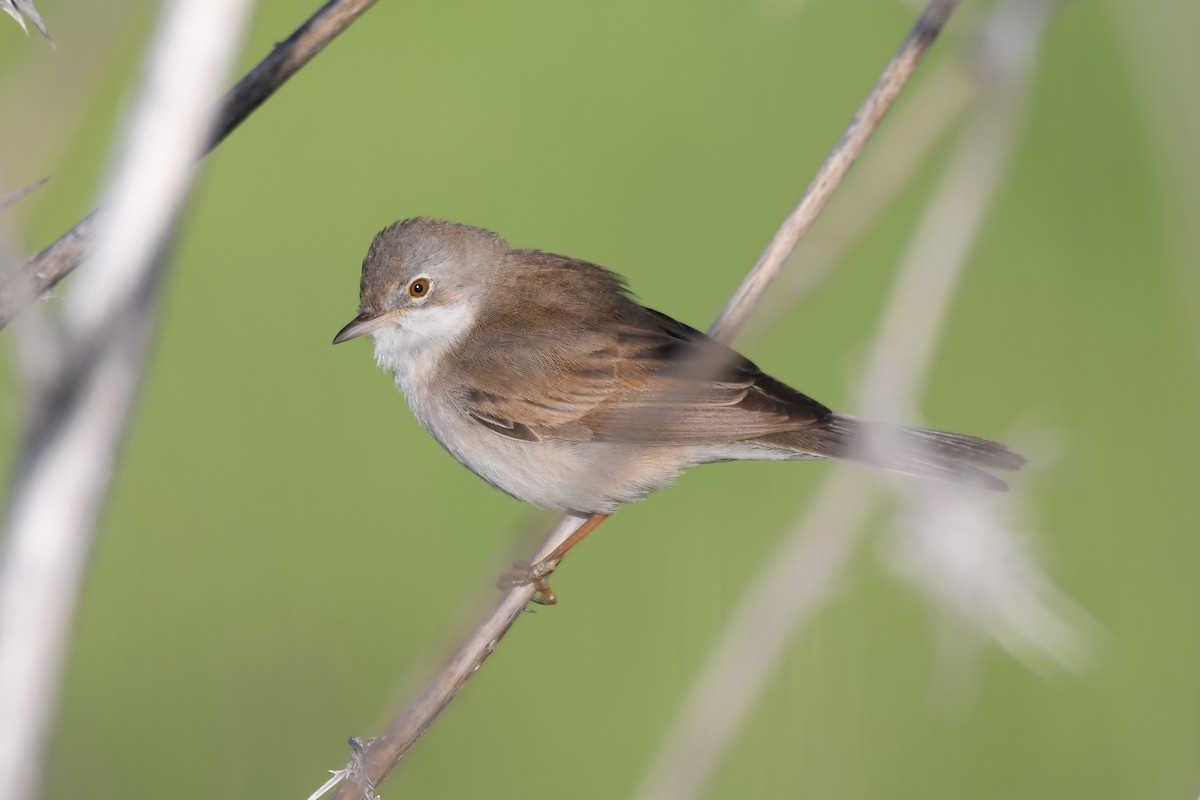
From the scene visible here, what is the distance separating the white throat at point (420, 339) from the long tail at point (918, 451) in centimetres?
93

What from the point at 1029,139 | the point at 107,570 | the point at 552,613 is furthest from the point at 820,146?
the point at 107,570

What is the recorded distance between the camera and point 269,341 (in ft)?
14.1

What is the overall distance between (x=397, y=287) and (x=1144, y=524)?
9.91 feet

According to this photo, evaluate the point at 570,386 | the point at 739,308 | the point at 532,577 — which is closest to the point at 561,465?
the point at 570,386

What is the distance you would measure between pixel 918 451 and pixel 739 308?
0.48 m

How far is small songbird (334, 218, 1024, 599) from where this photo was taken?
246 centimetres

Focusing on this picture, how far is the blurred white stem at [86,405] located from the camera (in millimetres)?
910

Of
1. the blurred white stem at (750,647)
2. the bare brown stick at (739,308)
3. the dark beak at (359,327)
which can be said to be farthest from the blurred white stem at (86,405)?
the dark beak at (359,327)

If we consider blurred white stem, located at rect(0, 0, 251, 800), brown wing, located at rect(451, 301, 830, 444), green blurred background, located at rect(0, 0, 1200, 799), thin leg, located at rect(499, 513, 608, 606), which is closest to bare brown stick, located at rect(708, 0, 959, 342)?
green blurred background, located at rect(0, 0, 1200, 799)

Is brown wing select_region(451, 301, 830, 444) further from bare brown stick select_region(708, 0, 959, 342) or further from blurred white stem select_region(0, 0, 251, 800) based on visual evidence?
blurred white stem select_region(0, 0, 251, 800)

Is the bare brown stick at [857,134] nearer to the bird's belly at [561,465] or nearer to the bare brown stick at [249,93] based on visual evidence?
the bird's belly at [561,465]

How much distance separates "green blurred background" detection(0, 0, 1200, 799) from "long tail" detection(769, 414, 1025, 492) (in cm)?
22

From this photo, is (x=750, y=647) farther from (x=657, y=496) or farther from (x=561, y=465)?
(x=657, y=496)

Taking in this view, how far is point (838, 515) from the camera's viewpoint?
7.30 feet
